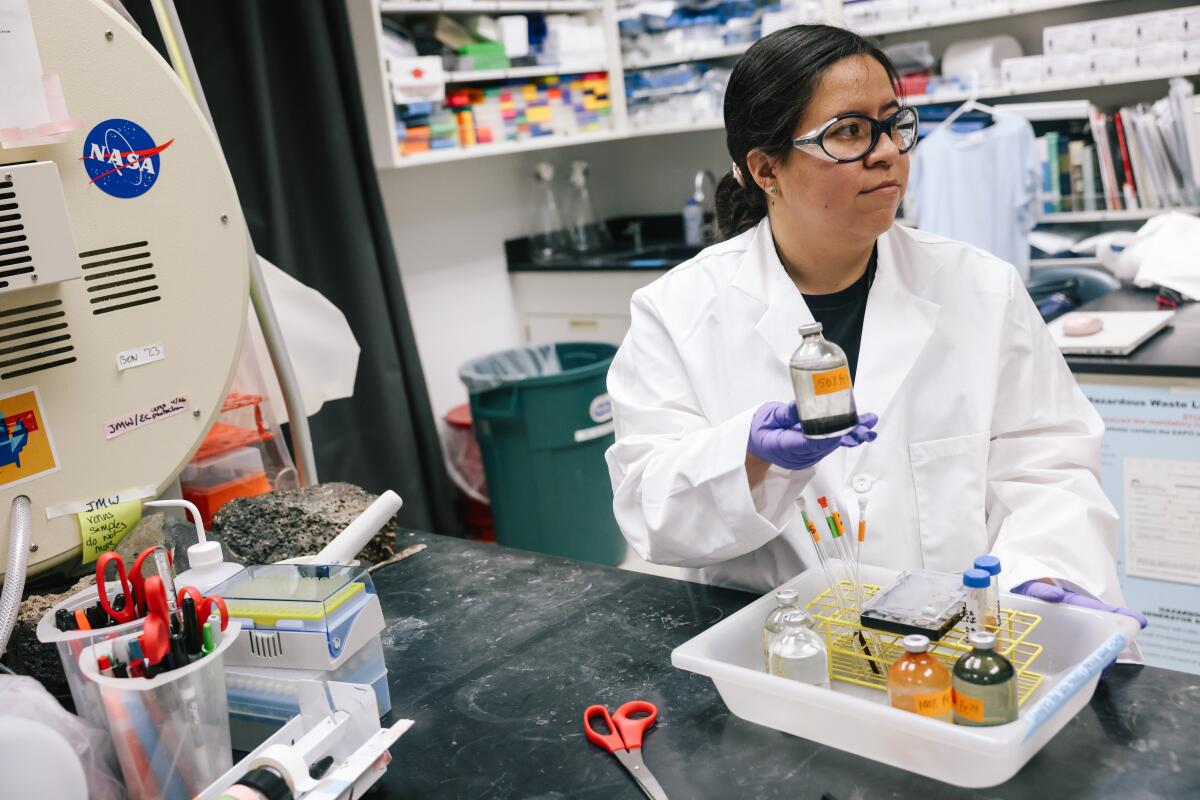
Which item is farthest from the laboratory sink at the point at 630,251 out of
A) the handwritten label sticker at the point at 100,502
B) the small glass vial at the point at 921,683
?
the small glass vial at the point at 921,683

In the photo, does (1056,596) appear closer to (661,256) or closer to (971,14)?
(971,14)

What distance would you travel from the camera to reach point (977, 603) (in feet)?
3.22

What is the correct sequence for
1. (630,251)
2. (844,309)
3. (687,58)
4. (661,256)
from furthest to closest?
1. (630,251)
2. (661,256)
3. (687,58)
4. (844,309)

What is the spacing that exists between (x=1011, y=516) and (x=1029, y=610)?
31cm

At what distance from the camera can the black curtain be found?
2850mm

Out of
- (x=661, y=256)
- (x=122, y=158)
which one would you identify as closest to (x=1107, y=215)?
(x=661, y=256)

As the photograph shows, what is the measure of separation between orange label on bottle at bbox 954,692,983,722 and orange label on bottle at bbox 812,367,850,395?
33cm

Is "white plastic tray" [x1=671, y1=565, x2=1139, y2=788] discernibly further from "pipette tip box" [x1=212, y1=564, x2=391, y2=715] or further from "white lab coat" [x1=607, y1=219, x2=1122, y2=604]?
"pipette tip box" [x1=212, y1=564, x2=391, y2=715]

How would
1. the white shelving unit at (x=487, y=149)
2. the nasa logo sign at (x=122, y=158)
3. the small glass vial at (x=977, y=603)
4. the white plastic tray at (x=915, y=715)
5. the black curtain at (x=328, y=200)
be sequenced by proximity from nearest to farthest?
1. the white plastic tray at (x=915, y=715)
2. the small glass vial at (x=977, y=603)
3. the nasa logo sign at (x=122, y=158)
4. the black curtain at (x=328, y=200)
5. the white shelving unit at (x=487, y=149)

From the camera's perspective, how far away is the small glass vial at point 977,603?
0.96 m

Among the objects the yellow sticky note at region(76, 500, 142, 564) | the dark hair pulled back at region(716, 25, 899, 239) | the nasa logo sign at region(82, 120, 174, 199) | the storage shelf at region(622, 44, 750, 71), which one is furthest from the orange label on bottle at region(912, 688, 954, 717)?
the storage shelf at region(622, 44, 750, 71)

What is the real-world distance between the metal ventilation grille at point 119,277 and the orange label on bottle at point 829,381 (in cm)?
82

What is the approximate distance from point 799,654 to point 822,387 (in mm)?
274

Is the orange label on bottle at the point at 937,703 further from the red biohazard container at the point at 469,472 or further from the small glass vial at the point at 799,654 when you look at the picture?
the red biohazard container at the point at 469,472
